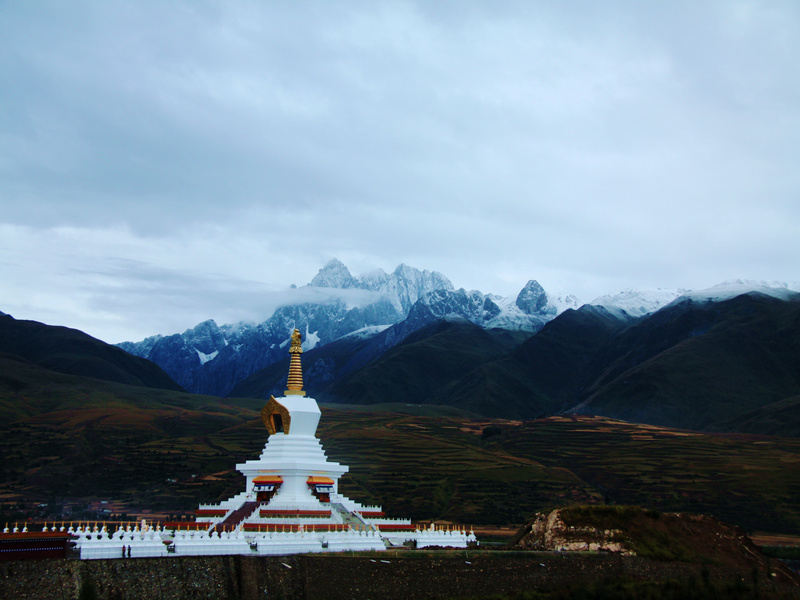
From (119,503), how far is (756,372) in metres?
160

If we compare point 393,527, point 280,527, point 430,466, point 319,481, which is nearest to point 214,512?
point 319,481

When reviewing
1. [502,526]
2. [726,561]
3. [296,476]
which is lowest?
[502,526]

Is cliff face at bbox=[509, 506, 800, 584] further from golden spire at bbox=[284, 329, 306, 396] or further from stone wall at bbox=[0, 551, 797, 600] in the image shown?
golden spire at bbox=[284, 329, 306, 396]

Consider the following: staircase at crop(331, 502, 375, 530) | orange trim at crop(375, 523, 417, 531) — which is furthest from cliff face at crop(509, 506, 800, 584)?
staircase at crop(331, 502, 375, 530)

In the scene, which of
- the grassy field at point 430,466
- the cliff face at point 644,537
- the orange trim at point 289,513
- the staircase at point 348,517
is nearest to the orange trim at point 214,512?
the orange trim at point 289,513

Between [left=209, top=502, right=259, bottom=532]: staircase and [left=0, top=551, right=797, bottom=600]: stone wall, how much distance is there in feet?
25.3

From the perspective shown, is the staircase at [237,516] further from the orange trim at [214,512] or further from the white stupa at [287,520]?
the orange trim at [214,512]

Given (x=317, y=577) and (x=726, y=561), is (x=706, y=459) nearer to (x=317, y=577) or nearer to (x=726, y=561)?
(x=726, y=561)

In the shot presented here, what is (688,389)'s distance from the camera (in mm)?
188250

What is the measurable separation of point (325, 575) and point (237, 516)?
10.3 metres

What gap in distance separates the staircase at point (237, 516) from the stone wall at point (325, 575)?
771cm

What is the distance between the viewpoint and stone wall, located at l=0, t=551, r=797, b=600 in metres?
25.4

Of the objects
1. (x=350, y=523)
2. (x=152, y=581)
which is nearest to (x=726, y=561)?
(x=350, y=523)

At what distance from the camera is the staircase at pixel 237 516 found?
3705cm
